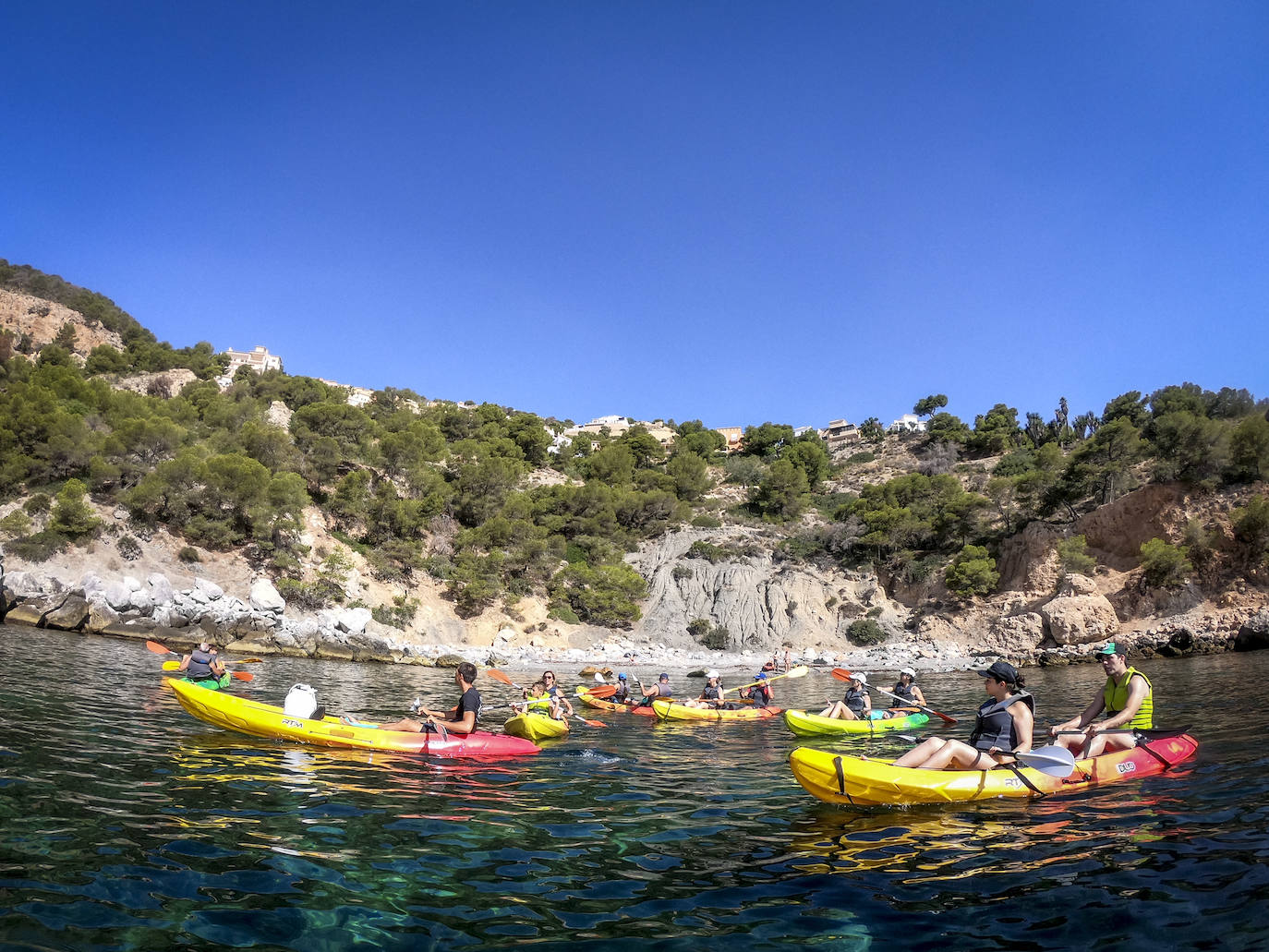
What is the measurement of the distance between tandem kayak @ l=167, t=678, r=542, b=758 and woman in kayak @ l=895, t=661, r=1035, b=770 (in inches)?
208

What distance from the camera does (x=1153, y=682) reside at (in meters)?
17.8

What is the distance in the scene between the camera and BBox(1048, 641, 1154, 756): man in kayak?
25.0 feet

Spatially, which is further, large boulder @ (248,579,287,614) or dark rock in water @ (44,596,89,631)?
large boulder @ (248,579,287,614)

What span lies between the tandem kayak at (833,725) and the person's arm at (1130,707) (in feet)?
15.8

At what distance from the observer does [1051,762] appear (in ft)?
21.9

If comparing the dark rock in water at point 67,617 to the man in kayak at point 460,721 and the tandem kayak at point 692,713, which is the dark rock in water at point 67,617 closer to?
the tandem kayak at point 692,713

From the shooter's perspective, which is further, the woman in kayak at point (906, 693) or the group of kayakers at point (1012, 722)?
the woman in kayak at point (906, 693)

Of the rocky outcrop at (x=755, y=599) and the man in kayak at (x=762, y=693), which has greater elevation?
the rocky outcrop at (x=755, y=599)

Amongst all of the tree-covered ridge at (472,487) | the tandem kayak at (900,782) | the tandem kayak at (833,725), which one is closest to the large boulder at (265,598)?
the tree-covered ridge at (472,487)

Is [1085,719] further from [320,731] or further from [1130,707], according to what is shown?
[320,731]

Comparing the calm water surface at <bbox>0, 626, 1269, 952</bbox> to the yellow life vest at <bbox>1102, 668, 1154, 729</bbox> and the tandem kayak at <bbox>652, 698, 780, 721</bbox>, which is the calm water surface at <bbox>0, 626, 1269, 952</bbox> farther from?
the tandem kayak at <bbox>652, 698, 780, 721</bbox>

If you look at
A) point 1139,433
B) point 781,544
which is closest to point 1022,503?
point 1139,433

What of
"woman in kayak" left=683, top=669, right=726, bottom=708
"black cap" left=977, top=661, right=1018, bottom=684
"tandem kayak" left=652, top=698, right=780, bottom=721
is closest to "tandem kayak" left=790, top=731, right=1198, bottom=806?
"black cap" left=977, top=661, right=1018, bottom=684

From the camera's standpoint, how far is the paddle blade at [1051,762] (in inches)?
262
